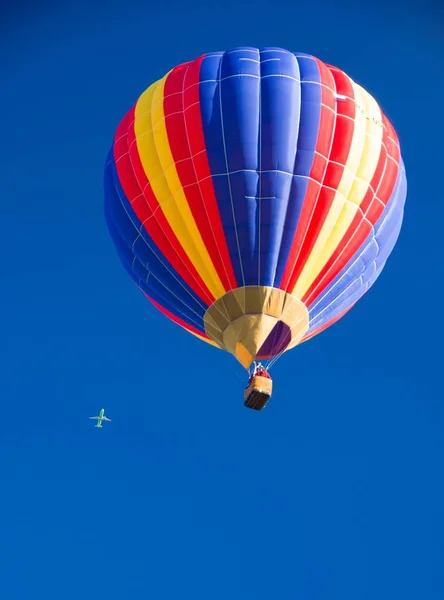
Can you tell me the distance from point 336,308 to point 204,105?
3770 mm

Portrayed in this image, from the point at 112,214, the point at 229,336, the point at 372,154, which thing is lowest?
the point at 229,336

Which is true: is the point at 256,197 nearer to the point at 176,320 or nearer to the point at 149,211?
the point at 149,211

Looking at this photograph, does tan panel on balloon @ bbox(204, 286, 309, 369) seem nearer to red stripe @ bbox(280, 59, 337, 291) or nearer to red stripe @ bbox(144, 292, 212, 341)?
red stripe @ bbox(280, 59, 337, 291)

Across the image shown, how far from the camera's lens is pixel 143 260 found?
2022 cm

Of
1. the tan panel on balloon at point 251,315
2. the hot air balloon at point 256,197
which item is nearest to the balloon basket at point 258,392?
the hot air balloon at point 256,197

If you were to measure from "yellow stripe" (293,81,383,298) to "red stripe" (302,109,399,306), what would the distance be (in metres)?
0.08

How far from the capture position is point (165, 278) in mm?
20000

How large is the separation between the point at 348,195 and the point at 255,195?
59.2 inches

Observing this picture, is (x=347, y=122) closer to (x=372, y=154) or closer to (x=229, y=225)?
(x=372, y=154)

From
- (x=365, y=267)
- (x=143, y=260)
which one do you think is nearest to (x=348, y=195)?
(x=365, y=267)

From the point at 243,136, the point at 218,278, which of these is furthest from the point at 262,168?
the point at 218,278

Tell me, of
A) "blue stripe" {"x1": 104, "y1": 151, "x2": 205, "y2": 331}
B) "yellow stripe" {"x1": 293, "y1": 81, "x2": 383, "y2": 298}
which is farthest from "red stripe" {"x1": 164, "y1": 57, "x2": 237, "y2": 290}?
"yellow stripe" {"x1": 293, "y1": 81, "x2": 383, "y2": 298}

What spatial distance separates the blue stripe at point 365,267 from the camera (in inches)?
787

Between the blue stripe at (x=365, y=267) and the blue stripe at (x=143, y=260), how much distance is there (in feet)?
6.12
